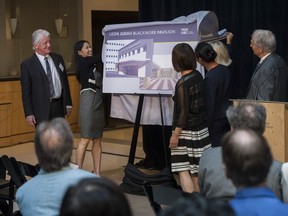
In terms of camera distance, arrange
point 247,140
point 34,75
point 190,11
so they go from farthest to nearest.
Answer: point 190,11, point 34,75, point 247,140

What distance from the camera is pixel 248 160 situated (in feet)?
6.59

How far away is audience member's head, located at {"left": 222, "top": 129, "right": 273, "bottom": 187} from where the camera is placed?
201 centimetres

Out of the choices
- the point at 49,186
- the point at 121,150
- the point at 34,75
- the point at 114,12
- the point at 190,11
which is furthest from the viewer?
the point at 114,12

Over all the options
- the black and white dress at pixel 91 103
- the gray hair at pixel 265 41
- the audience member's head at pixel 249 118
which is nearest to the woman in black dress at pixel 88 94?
the black and white dress at pixel 91 103

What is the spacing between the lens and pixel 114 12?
11.9 meters

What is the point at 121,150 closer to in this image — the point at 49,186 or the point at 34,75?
the point at 34,75

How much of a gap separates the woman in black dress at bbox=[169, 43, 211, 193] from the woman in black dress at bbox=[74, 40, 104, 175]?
1420 millimetres

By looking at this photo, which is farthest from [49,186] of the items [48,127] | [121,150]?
[121,150]

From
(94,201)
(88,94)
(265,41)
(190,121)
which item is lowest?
(190,121)

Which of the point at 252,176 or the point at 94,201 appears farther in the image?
the point at 252,176

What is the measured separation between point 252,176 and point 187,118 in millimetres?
3075

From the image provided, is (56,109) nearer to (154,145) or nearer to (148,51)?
(148,51)

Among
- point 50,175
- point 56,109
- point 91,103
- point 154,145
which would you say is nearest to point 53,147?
point 50,175

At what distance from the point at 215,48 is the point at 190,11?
1586mm
